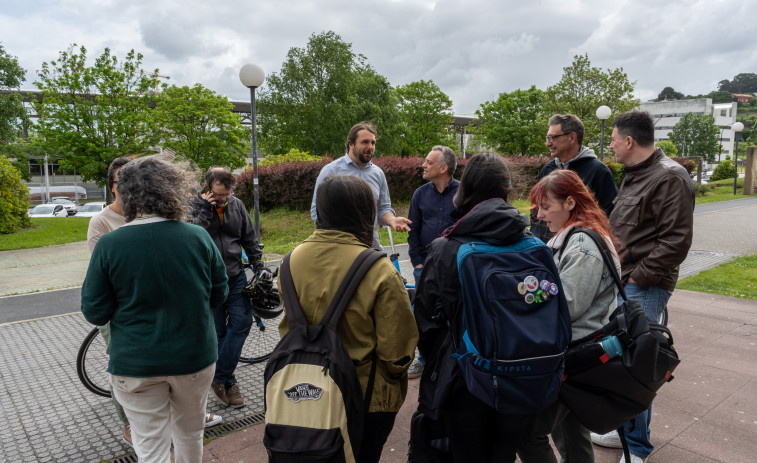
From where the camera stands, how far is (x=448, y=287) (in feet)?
6.57

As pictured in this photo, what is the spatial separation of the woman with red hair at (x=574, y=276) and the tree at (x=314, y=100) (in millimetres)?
A: 33715

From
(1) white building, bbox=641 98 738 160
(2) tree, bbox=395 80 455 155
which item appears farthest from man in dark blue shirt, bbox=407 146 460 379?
(1) white building, bbox=641 98 738 160

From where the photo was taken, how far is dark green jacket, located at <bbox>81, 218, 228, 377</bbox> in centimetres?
223

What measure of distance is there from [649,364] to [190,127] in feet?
88.5

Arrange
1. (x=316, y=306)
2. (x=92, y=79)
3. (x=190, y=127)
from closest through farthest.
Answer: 1. (x=316, y=306)
2. (x=92, y=79)
3. (x=190, y=127)

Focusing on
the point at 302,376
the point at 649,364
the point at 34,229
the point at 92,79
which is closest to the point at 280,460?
the point at 302,376

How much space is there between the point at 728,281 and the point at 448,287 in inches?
337

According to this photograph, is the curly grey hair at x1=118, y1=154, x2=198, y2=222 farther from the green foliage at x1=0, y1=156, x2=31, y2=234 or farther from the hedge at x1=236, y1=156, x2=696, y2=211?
the green foliage at x1=0, y1=156, x2=31, y2=234

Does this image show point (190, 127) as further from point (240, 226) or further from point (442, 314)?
point (442, 314)

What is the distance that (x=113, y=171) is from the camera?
10.8ft

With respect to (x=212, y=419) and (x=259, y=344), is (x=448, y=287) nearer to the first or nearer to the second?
(x=212, y=419)

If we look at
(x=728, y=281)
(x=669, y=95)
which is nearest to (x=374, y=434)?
(x=728, y=281)

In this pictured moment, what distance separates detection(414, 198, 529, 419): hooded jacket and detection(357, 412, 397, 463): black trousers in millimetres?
174

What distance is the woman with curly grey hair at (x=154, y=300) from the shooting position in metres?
2.24
